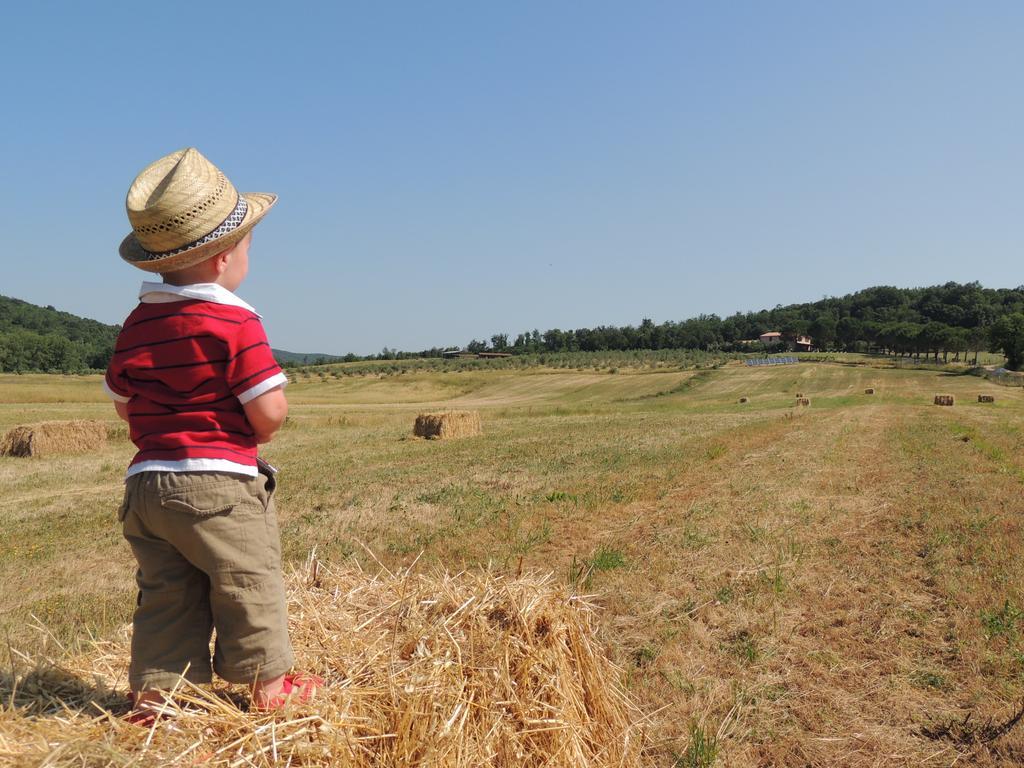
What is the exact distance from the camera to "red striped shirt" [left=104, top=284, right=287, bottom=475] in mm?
2461

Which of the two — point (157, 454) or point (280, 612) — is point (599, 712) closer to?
point (280, 612)

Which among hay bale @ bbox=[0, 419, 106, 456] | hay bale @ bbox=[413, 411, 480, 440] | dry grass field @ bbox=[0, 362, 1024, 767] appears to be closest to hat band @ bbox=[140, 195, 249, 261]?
dry grass field @ bbox=[0, 362, 1024, 767]

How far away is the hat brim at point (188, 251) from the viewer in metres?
2.53

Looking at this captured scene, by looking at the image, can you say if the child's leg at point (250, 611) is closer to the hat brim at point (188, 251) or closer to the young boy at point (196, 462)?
the young boy at point (196, 462)

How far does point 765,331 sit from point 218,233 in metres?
157

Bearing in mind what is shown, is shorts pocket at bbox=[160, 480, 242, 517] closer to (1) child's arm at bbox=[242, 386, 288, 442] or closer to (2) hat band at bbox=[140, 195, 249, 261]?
(1) child's arm at bbox=[242, 386, 288, 442]

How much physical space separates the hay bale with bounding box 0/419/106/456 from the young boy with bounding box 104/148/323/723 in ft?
55.3

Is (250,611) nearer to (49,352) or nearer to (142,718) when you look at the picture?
(142,718)

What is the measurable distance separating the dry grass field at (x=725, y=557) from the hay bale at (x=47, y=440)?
0.74 metres

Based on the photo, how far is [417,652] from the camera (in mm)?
2744

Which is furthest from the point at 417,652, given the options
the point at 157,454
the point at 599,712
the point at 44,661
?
the point at 44,661

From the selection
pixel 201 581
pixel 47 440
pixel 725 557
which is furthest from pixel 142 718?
pixel 47 440

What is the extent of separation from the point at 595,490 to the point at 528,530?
2681 millimetres

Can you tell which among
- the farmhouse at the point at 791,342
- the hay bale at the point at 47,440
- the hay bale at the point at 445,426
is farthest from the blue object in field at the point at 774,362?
the hay bale at the point at 47,440
